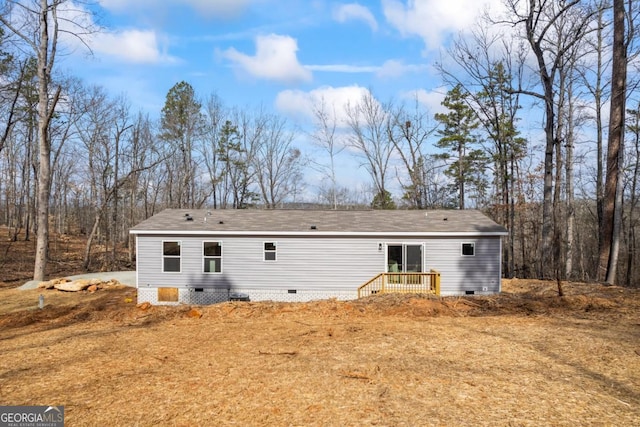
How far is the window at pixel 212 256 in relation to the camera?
16.1m

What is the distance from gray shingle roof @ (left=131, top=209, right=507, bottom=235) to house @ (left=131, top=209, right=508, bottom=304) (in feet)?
0.25

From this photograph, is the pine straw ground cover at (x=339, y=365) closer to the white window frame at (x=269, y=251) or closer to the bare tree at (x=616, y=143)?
the bare tree at (x=616, y=143)

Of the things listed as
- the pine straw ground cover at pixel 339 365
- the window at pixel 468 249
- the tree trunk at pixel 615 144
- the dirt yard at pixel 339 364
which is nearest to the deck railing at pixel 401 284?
the window at pixel 468 249

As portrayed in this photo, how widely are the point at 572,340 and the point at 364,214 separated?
11244mm

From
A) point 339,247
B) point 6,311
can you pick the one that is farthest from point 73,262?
point 339,247

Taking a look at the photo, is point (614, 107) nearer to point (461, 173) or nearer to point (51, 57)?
point (461, 173)

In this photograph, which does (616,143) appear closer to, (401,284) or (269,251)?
(401,284)

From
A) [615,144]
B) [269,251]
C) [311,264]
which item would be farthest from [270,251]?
[615,144]

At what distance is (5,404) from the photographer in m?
5.19

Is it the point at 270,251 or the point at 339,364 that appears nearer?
the point at 339,364

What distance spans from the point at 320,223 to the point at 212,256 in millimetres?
4462

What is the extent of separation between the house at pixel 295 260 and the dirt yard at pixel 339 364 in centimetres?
421

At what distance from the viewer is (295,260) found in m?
16.1

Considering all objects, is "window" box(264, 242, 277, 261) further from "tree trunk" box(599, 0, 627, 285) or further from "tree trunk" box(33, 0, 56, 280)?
"tree trunk" box(599, 0, 627, 285)
